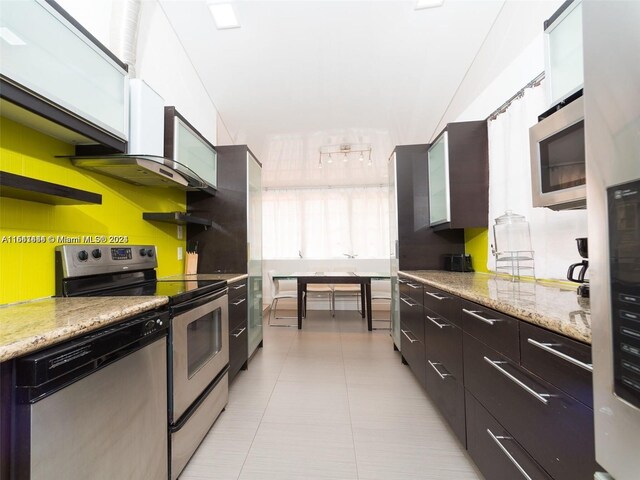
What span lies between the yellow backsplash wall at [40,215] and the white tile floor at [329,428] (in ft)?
4.01

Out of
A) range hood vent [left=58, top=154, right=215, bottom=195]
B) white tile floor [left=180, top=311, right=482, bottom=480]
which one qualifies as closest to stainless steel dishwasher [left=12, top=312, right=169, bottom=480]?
white tile floor [left=180, top=311, right=482, bottom=480]

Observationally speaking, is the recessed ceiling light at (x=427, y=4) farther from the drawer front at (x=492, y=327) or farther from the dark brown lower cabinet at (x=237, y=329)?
the dark brown lower cabinet at (x=237, y=329)

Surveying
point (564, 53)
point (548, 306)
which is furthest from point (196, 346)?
point (564, 53)

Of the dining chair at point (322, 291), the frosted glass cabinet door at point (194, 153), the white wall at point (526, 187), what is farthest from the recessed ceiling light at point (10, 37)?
the dining chair at point (322, 291)

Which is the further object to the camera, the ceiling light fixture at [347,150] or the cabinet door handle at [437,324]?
the ceiling light fixture at [347,150]

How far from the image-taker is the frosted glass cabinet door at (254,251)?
266cm

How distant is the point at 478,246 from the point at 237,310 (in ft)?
7.41

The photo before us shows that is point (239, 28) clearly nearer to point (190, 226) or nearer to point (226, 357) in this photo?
point (190, 226)

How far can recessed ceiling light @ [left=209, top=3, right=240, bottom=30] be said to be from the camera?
196cm

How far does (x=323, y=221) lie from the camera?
586 centimetres

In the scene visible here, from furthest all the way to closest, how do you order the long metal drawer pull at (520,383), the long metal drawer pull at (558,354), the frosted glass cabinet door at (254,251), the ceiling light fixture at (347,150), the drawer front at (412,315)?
the ceiling light fixture at (347,150), the frosted glass cabinet door at (254,251), the drawer front at (412,315), the long metal drawer pull at (520,383), the long metal drawer pull at (558,354)

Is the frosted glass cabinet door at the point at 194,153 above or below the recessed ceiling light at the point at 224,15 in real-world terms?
below

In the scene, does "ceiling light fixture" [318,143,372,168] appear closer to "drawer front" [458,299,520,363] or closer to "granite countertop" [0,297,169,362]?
"drawer front" [458,299,520,363]

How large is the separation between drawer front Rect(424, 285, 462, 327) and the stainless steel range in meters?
1.44
